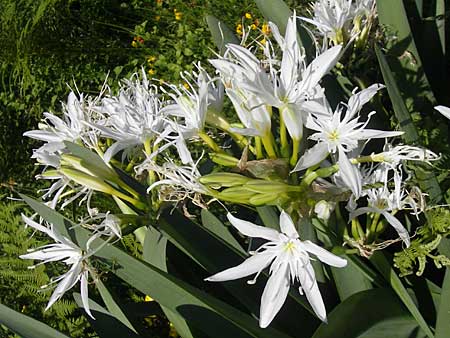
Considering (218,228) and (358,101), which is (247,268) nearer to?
(358,101)

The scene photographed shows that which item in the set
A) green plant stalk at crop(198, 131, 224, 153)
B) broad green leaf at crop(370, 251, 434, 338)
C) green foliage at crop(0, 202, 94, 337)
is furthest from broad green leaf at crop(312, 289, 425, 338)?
green foliage at crop(0, 202, 94, 337)

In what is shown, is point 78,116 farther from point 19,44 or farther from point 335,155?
point 19,44

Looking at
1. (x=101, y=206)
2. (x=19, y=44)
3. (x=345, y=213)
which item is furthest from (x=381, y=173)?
(x=19, y=44)

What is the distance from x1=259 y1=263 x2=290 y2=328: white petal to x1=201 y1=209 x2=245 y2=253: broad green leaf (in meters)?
0.34

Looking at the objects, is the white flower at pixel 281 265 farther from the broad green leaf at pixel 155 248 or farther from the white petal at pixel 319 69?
the broad green leaf at pixel 155 248

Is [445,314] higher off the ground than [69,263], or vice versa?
[69,263]

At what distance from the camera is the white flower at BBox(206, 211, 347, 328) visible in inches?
27.8

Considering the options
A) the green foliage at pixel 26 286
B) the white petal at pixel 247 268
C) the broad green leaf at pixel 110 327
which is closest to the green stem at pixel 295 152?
the white petal at pixel 247 268

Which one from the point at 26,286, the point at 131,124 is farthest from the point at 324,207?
the point at 26,286

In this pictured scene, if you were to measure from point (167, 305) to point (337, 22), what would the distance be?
0.48 metres

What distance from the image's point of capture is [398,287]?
840 mm

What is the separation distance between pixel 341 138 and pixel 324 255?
0.13m

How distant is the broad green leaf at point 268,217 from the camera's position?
3.15 ft

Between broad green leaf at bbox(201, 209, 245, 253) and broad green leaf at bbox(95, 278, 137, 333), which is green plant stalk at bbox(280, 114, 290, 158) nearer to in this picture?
broad green leaf at bbox(201, 209, 245, 253)
